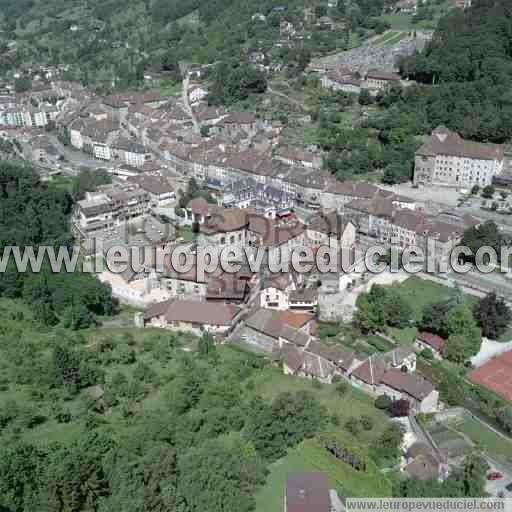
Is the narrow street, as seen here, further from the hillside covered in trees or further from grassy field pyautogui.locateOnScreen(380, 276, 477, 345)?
grassy field pyautogui.locateOnScreen(380, 276, 477, 345)

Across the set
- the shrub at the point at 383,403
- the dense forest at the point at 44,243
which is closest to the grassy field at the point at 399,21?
the dense forest at the point at 44,243

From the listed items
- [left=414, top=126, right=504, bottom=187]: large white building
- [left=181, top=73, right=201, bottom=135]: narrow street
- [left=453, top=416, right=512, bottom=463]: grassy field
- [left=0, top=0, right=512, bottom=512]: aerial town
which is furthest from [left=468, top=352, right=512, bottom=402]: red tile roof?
[left=181, top=73, right=201, bottom=135]: narrow street

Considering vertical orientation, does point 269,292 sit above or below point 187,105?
below

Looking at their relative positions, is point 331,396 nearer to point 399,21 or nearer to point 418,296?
point 418,296

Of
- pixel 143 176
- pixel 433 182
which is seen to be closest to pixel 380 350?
pixel 433 182

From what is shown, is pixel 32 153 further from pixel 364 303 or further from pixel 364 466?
pixel 364 466

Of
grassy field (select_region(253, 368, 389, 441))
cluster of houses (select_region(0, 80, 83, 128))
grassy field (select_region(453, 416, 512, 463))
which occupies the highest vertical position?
cluster of houses (select_region(0, 80, 83, 128))

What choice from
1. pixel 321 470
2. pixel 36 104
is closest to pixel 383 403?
pixel 321 470
